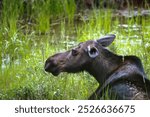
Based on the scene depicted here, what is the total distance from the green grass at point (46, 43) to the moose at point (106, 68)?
Result: 0.42 m

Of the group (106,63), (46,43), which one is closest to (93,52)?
(106,63)

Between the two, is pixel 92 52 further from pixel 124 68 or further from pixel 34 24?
pixel 34 24

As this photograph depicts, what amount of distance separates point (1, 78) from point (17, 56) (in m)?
0.96

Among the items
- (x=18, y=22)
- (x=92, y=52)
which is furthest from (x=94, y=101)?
(x=18, y=22)

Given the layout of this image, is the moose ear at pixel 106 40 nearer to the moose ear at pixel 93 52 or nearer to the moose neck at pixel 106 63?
the moose neck at pixel 106 63

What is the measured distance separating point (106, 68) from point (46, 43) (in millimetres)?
2756

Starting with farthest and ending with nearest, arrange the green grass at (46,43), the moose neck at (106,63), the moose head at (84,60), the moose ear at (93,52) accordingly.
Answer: the green grass at (46,43), the moose neck at (106,63), the moose head at (84,60), the moose ear at (93,52)

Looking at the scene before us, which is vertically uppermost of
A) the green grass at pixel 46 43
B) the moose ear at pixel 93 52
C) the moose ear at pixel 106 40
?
the moose ear at pixel 106 40

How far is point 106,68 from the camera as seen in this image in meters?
5.79

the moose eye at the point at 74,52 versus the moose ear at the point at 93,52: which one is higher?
the moose ear at the point at 93,52

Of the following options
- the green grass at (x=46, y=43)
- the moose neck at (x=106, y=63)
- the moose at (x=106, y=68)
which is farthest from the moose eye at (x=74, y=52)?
the green grass at (x=46, y=43)

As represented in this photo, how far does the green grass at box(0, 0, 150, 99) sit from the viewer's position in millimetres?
6251

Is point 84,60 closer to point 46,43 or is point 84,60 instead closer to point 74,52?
point 74,52

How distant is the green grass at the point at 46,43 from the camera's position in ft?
20.5
